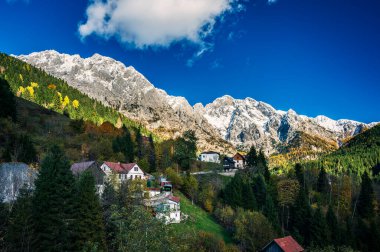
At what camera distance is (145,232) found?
22.1 metres

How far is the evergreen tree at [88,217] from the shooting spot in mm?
36250

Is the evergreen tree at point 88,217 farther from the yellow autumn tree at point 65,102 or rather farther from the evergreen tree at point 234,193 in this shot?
the yellow autumn tree at point 65,102

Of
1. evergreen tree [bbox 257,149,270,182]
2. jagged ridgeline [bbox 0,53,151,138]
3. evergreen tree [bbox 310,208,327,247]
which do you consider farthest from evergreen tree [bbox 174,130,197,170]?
jagged ridgeline [bbox 0,53,151,138]

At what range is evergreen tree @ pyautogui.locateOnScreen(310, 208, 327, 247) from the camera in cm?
6700

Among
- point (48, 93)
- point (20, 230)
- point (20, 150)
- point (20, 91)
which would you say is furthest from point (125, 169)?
point (48, 93)

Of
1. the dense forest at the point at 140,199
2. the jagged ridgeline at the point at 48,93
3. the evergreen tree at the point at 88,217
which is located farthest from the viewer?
the jagged ridgeline at the point at 48,93

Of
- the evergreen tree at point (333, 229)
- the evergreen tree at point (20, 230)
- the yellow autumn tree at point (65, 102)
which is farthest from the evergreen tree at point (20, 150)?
the yellow autumn tree at point (65, 102)

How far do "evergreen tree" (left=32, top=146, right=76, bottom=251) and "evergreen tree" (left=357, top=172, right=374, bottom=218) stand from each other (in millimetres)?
79221

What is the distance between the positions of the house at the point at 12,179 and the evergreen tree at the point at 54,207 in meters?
6.12

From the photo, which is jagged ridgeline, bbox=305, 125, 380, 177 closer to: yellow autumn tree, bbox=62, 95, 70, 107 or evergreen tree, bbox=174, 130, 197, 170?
evergreen tree, bbox=174, 130, 197, 170

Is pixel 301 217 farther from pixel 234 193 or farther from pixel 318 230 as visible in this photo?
pixel 234 193

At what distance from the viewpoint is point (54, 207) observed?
1388 inches

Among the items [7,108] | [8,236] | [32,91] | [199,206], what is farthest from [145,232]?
[32,91]

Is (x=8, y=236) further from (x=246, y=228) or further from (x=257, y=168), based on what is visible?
(x=257, y=168)
